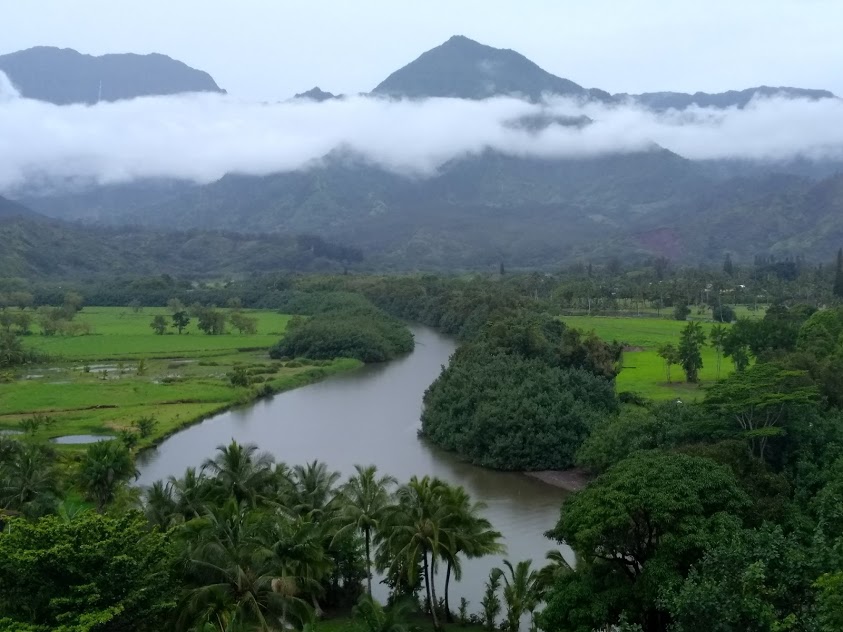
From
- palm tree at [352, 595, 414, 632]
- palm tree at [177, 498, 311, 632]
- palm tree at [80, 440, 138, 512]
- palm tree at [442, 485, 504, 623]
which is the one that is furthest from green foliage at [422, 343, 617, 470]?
palm tree at [177, 498, 311, 632]

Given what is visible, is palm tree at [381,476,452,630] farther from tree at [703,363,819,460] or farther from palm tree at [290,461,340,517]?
tree at [703,363,819,460]

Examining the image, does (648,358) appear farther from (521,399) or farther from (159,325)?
(159,325)

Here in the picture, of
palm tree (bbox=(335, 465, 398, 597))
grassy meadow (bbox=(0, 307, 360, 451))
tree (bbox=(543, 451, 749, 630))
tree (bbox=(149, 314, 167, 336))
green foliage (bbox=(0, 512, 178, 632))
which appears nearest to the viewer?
green foliage (bbox=(0, 512, 178, 632))

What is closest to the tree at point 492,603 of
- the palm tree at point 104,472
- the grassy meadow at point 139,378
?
the palm tree at point 104,472

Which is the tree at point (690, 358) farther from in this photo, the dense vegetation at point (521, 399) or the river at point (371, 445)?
the river at point (371, 445)

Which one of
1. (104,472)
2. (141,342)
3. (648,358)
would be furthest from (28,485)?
(141,342)

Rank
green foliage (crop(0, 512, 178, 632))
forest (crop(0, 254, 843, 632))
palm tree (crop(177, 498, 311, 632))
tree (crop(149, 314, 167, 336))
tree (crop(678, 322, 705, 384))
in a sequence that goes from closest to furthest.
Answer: forest (crop(0, 254, 843, 632)), green foliage (crop(0, 512, 178, 632)), palm tree (crop(177, 498, 311, 632)), tree (crop(678, 322, 705, 384)), tree (crop(149, 314, 167, 336))

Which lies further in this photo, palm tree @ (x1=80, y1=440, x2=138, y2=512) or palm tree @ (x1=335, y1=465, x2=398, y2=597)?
palm tree @ (x1=80, y1=440, x2=138, y2=512)
